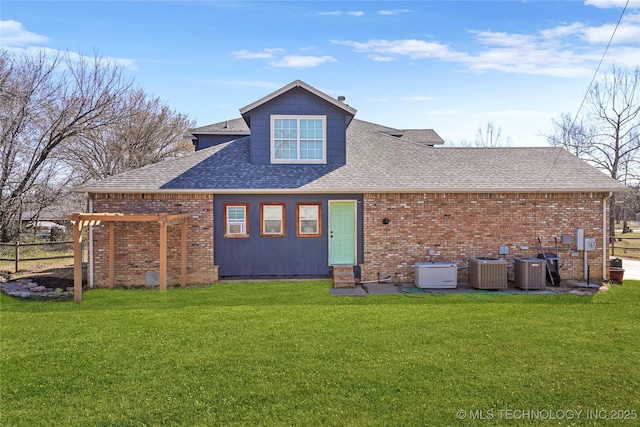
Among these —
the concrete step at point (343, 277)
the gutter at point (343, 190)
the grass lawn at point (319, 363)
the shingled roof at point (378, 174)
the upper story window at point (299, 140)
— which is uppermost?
the upper story window at point (299, 140)

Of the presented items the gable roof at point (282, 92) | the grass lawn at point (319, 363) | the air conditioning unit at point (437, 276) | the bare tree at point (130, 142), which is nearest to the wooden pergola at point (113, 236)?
the grass lawn at point (319, 363)

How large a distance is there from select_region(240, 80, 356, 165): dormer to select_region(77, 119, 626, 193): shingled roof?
0.37 meters

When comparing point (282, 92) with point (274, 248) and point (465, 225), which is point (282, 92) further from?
point (465, 225)

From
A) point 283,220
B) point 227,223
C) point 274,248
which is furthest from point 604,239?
point 227,223

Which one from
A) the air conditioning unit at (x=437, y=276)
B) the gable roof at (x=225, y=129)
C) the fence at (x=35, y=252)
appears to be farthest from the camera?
the gable roof at (x=225, y=129)

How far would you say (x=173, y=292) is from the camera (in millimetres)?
10734

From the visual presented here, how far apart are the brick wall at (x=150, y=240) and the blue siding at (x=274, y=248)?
0.34 m

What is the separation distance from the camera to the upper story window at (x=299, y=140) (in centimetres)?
1305

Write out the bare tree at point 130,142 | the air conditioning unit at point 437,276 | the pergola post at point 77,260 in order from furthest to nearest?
1. the bare tree at point 130,142
2. the air conditioning unit at point 437,276
3. the pergola post at point 77,260

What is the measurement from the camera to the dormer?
12.9 m

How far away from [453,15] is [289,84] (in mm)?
5025

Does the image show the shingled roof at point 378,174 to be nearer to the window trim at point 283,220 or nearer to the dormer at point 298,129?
the dormer at point 298,129

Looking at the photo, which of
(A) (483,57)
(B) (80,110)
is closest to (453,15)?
(A) (483,57)

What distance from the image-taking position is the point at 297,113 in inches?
512
